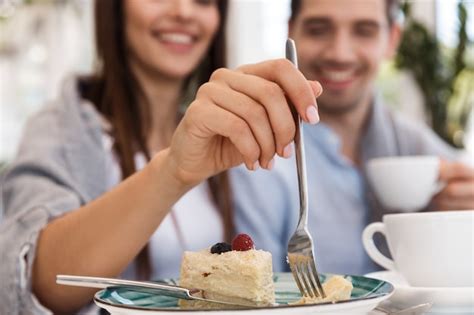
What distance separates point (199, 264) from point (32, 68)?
408 centimetres

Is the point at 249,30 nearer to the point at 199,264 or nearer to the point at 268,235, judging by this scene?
the point at 268,235

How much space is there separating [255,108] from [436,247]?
0.22 metres

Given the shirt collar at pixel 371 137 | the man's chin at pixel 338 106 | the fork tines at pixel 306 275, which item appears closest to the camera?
the fork tines at pixel 306 275

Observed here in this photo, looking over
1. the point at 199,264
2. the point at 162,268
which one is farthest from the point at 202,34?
the point at 199,264

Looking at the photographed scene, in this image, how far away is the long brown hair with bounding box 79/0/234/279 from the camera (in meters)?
1.36

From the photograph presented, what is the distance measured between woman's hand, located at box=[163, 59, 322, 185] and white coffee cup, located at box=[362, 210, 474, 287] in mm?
142

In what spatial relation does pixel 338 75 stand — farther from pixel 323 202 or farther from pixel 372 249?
pixel 372 249

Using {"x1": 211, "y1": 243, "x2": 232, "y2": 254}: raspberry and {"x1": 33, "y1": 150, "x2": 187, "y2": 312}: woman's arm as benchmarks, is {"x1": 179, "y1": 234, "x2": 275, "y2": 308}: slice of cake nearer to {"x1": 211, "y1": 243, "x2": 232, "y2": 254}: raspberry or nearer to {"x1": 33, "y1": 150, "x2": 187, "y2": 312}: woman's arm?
{"x1": 211, "y1": 243, "x2": 232, "y2": 254}: raspberry

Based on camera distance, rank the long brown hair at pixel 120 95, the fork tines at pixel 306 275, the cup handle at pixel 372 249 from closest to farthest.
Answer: the fork tines at pixel 306 275, the cup handle at pixel 372 249, the long brown hair at pixel 120 95

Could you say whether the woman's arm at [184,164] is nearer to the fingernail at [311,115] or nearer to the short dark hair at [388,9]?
the fingernail at [311,115]

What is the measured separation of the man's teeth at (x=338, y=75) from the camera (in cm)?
165

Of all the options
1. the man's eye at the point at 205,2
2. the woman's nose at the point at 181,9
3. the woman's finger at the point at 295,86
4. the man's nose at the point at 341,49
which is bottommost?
the woman's finger at the point at 295,86

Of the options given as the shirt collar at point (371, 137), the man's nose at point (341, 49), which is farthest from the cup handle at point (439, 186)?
the man's nose at point (341, 49)

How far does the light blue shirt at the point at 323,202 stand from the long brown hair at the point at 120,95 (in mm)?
90
